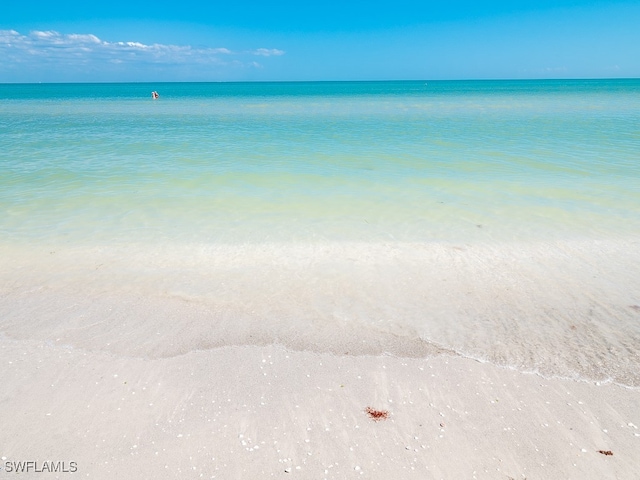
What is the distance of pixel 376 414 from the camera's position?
368 centimetres

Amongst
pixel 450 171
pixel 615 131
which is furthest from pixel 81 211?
pixel 615 131

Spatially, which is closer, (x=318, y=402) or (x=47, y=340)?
(x=318, y=402)

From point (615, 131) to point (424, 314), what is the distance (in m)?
20.4

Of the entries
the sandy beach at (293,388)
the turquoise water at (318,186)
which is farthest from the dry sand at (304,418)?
the turquoise water at (318,186)

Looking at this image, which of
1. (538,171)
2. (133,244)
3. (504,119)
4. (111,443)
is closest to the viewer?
(111,443)

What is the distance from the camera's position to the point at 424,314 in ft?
17.6

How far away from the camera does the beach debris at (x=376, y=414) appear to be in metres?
3.64

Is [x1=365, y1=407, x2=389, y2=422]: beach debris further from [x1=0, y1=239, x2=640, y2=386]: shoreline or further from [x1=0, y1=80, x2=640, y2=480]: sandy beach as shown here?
[x1=0, y1=239, x2=640, y2=386]: shoreline

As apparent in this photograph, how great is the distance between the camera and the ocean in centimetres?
488

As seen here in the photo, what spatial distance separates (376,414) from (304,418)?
1.97 feet

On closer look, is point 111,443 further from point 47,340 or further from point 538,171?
point 538,171

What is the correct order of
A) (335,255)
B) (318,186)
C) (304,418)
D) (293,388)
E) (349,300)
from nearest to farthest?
(304,418) < (293,388) < (349,300) < (335,255) < (318,186)

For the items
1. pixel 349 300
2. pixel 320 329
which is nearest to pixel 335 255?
pixel 349 300

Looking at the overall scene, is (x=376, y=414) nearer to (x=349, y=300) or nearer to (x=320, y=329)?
(x=320, y=329)
